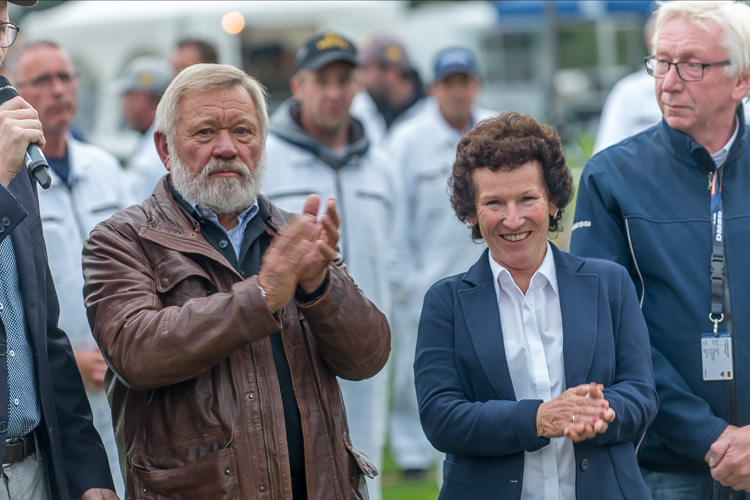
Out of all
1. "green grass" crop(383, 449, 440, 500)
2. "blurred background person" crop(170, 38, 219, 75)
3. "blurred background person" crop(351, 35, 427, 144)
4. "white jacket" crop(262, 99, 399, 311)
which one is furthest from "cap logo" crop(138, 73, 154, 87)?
"green grass" crop(383, 449, 440, 500)

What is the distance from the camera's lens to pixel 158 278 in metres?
3.43

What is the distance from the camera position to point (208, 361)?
3.22 metres

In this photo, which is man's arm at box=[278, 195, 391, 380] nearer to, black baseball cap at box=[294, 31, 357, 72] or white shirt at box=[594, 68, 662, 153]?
black baseball cap at box=[294, 31, 357, 72]

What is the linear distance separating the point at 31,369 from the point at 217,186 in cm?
85

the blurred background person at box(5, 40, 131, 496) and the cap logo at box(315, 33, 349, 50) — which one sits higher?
the cap logo at box(315, 33, 349, 50)

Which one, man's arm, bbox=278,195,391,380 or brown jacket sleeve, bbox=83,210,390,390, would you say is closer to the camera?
brown jacket sleeve, bbox=83,210,390,390

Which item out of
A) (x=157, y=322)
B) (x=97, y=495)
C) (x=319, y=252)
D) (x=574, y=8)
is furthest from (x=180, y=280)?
(x=574, y=8)

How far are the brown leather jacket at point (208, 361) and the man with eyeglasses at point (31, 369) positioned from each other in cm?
16

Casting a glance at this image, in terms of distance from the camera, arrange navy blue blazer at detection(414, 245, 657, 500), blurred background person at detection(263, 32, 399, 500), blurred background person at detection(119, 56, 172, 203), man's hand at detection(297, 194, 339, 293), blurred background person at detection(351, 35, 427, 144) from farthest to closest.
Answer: blurred background person at detection(351, 35, 427, 144), blurred background person at detection(119, 56, 172, 203), blurred background person at detection(263, 32, 399, 500), navy blue blazer at detection(414, 245, 657, 500), man's hand at detection(297, 194, 339, 293)

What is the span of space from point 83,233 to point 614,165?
2914 mm

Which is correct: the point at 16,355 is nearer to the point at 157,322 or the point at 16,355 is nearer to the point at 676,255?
the point at 157,322

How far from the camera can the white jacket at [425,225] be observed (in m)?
7.29

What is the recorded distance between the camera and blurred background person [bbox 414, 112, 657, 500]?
342 cm

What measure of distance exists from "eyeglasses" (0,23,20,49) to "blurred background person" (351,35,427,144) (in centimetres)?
795
